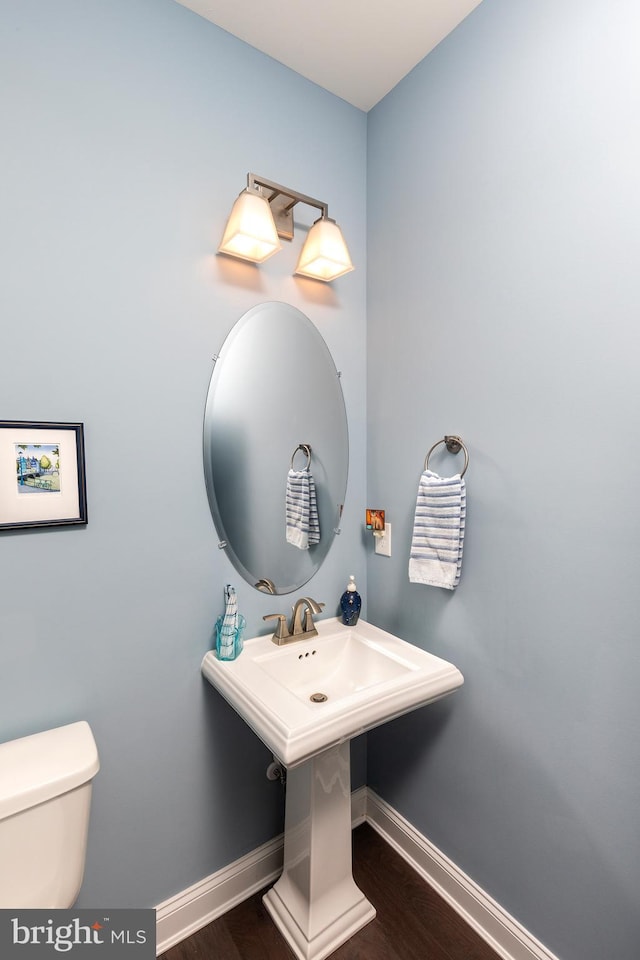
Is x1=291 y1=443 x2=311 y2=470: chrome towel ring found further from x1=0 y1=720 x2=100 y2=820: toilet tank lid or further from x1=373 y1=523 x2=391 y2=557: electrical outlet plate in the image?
x1=0 y1=720 x2=100 y2=820: toilet tank lid

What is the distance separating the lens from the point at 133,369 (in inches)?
47.9

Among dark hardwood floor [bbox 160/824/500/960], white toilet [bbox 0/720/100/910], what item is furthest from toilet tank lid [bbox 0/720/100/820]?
dark hardwood floor [bbox 160/824/500/960]

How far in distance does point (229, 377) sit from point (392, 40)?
1165 millimetres

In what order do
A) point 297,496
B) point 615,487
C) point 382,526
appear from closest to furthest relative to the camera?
1. point 615,487
2. point 297,496
3. point 382,526

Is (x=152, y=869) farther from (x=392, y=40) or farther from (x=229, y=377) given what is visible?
(x=392, y=40)

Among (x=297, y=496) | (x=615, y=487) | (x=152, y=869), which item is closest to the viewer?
(x=615, y=487)

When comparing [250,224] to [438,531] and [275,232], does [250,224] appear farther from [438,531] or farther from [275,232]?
[438,531]

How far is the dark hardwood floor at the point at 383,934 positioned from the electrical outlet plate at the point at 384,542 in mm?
1061

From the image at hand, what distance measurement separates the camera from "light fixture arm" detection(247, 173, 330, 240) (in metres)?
1.32

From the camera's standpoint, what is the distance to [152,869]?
1.27 metres

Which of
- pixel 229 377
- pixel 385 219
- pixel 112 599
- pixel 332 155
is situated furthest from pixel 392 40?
pixel 112 599

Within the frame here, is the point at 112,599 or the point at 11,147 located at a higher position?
the point at 11,147

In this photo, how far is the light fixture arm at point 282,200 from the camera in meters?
1.32

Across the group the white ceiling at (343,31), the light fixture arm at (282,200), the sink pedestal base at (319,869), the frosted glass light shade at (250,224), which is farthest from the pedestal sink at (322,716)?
the white ceiling at (343,31)
